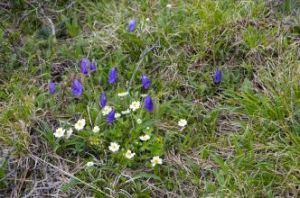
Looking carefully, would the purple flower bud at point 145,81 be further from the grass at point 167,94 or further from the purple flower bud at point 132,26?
the purple flower bud at point 132,26

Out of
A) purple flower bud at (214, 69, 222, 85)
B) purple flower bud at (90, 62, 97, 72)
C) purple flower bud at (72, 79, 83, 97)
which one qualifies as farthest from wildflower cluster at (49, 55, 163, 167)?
purple flower bud at (214, 69, 222, 85)

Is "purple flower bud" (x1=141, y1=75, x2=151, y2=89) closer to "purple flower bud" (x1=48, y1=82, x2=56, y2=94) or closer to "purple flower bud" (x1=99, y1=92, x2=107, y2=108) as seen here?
"purple flower bud" (x1=99, y1=92, x2=107, y2=108)

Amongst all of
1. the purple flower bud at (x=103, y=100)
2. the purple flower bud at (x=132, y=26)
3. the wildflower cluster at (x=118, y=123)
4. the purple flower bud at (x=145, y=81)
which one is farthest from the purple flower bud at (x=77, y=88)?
the purple flower bud at (x=132, y=26)

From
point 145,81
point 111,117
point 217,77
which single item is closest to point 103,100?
point 111,117

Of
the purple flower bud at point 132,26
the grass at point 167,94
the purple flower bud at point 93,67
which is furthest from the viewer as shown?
the purple flower bud at point 132,26

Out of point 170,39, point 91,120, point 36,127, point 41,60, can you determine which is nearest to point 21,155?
point 36,127

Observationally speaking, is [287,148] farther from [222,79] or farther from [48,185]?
[48,185]
